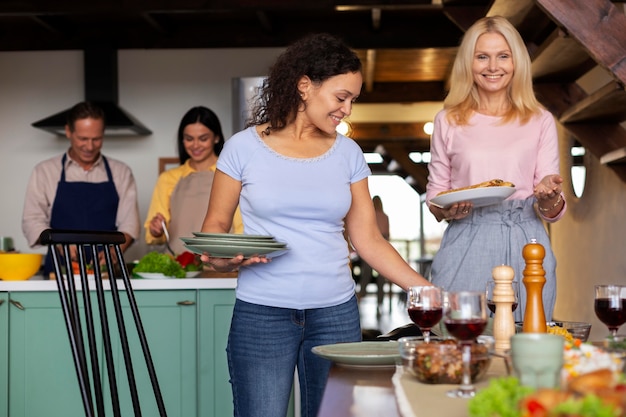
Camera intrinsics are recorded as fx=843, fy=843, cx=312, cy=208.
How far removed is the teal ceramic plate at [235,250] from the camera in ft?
6.12

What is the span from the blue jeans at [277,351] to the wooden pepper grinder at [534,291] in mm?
604

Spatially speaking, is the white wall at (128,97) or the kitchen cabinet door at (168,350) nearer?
the kitchen cabinet door at (168,350)

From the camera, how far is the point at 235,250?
A: 6.16 ft

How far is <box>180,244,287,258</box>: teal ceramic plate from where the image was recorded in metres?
1.87

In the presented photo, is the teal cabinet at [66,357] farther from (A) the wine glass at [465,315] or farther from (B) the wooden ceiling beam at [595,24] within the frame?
(A) the wine glass at [465,315]

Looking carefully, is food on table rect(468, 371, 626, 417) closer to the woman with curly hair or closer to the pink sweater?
the woman with curly hair

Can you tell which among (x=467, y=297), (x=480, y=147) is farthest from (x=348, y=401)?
(x=480, y=147)

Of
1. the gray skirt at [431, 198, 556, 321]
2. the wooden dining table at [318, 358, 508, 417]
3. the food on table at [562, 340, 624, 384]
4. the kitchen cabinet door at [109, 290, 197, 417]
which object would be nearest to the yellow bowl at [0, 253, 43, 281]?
the kitchen cabinet door at [109, 290, 197, 417]

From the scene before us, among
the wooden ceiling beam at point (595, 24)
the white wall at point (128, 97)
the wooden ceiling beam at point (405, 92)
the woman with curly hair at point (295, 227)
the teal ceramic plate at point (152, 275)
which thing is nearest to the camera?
the woman with curly hair at point (295, 227)

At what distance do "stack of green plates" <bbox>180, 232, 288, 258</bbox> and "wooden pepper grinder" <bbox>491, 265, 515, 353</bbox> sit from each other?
0.53 meters

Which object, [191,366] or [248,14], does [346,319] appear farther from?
[248,14]

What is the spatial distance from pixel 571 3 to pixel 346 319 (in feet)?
5.26

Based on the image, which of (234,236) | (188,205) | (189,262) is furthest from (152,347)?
(234,236)

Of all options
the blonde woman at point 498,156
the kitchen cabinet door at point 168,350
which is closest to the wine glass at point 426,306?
the blonde woman at point 498,156
